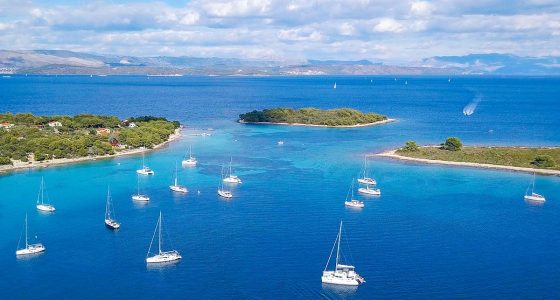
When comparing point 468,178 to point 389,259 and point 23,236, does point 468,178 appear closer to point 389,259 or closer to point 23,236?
point 389,259

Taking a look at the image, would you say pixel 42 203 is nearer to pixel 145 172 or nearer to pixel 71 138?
pixel 145 172

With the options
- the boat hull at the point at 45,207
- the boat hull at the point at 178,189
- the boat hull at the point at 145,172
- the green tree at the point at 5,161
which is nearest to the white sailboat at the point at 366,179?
the boat hull at the point at 178,189

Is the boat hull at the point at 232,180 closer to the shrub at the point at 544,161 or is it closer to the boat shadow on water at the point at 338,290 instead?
the boat shadow on water at the point at 338,290

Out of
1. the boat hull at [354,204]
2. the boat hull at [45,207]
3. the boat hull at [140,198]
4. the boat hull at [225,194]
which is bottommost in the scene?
the boat hull at [45,207]

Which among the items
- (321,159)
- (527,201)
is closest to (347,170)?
(321,159)

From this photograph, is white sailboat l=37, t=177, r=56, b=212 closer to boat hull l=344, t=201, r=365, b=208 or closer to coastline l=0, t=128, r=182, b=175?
coastline l=0, t=128, r=182, b=175

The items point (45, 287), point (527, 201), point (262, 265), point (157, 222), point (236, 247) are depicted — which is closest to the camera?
A: point (45, 287)
